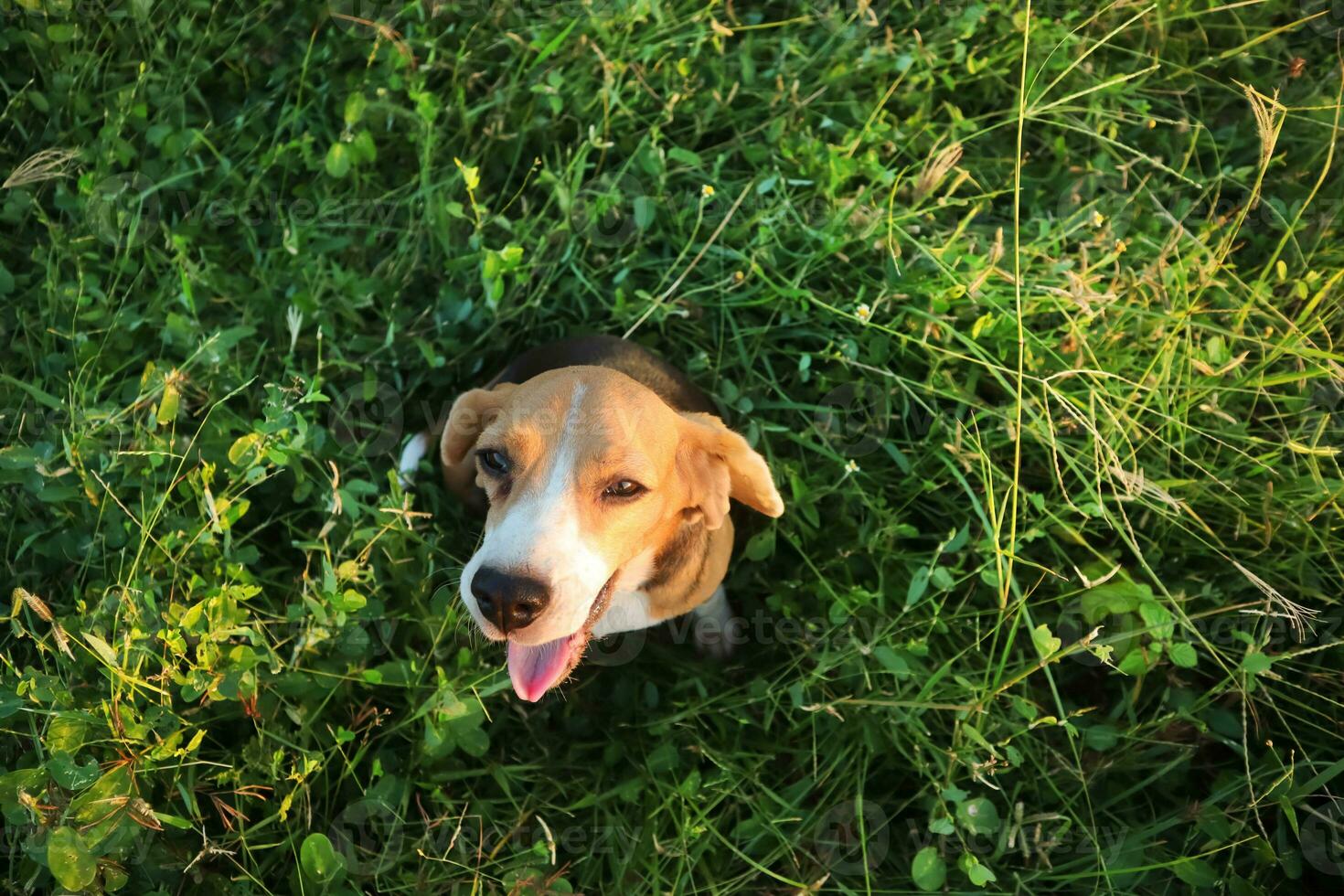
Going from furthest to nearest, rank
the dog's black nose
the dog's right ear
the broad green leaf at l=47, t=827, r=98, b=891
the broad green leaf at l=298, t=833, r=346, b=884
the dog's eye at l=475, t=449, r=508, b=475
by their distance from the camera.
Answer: the dog's right ear
the dog's eye at l=475, t=449, r=508, b=475
the broad green leaf at l=298, t=833, r=346, b=884
the dog's black nose
the broad green leaf at l=47, t=827, r=98, b=891

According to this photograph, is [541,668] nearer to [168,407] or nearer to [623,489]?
[623,489]

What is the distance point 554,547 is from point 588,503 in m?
0.23

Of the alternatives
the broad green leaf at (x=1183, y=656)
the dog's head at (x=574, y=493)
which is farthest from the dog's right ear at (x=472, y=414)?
the broad green leaf at (x=1183, y=656)

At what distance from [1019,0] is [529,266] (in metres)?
2.94

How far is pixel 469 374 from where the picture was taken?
14.6ft

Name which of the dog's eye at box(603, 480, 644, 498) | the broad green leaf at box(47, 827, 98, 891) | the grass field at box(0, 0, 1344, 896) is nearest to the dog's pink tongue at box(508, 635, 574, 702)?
the grass field at box(0, 0, 1344, 896)

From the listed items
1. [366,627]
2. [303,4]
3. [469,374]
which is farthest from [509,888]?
[303,4]

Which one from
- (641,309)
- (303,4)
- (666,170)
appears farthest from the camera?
(303,4)

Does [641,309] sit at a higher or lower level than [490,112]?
lower

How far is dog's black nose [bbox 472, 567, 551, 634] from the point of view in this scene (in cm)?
277

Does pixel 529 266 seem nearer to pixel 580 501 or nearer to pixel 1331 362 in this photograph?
pixel 580 501

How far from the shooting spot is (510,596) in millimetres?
2766

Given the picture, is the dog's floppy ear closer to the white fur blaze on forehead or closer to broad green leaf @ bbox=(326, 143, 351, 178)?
the white fur blaze on forehead

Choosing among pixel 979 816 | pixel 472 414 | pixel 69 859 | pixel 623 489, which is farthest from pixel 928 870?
pixel 69 859
